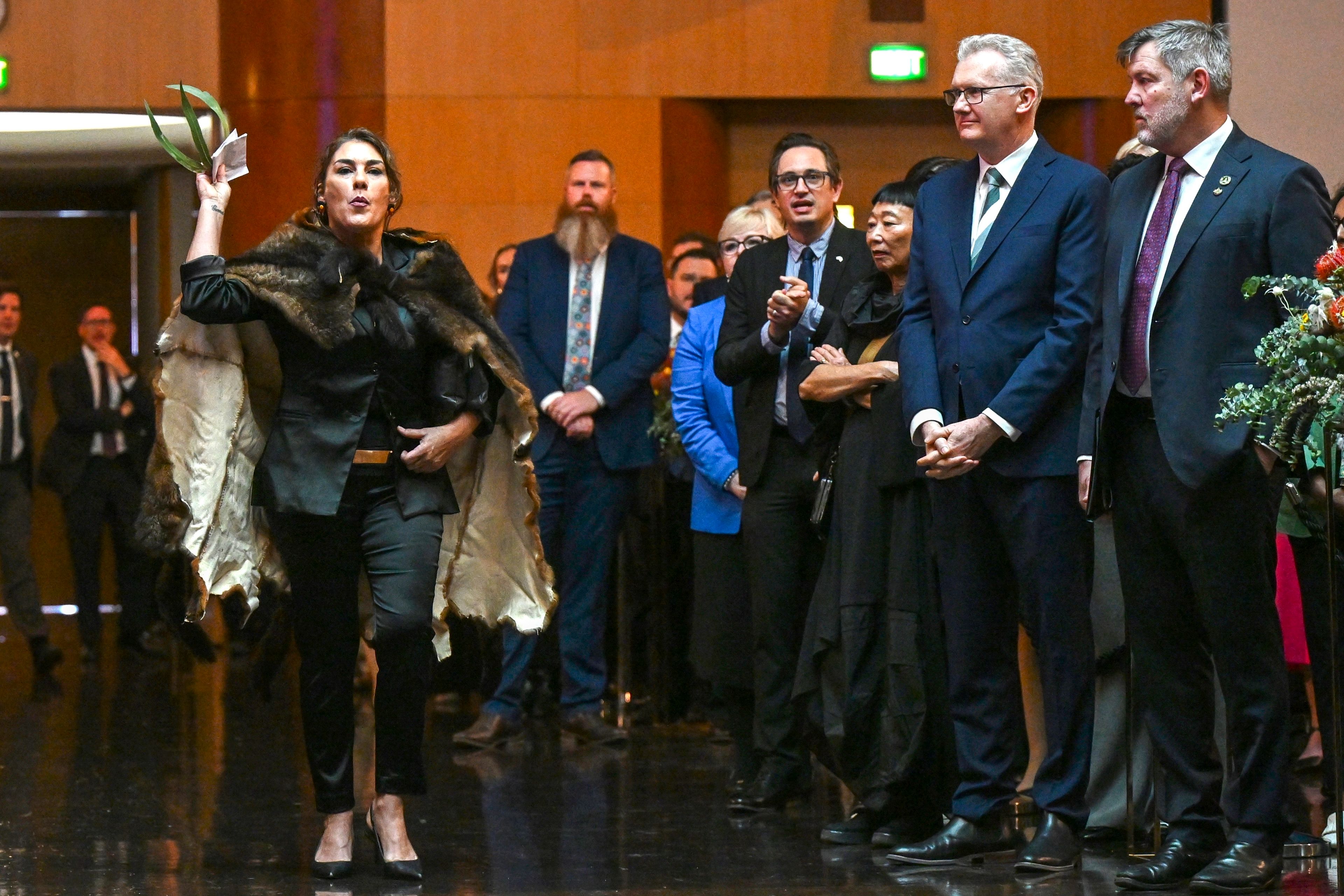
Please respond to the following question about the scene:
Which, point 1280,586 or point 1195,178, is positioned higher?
point 1195,178

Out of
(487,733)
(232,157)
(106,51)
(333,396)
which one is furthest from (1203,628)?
(106,51)

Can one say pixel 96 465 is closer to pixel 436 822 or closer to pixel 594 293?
pixel 594 293

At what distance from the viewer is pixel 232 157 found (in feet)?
14.7

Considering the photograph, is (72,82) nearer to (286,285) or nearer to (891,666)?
(286,285)

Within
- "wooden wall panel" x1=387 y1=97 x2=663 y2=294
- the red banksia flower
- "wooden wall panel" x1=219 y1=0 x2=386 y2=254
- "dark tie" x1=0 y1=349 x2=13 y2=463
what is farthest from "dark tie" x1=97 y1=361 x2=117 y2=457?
the red banksia flower

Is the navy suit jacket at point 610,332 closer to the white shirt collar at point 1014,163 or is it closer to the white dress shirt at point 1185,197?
the white shirt collar at point 1014,163

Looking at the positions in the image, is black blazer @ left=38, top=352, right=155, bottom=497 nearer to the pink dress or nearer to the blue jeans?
the blue jeans

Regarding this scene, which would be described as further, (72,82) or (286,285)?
(72,82)

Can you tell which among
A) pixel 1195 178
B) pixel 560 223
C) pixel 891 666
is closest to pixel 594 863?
pixel 891 666

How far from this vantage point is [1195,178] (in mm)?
4188

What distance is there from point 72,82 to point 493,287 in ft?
11.4

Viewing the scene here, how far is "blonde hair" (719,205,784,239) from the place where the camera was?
20.6 ft

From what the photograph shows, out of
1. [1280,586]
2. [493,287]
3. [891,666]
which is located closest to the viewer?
[891,666]

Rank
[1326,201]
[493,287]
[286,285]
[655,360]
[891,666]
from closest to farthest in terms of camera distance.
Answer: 1. [1326,201]
2. [286,285]
3. [891,666]
4. [655,360]
5. [493,287]
